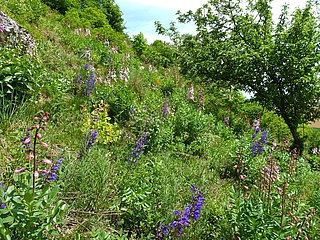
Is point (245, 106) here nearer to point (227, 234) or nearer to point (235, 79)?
point (235, 79)

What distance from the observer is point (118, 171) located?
10.6 ft

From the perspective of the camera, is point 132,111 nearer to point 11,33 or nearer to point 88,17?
point 11,33

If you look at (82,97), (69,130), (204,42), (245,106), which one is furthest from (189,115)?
(245,106)

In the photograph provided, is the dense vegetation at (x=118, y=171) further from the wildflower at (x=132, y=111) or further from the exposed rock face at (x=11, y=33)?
the exposed rock face at (x=11, y=33)

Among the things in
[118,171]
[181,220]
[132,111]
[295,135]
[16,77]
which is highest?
[295,135]

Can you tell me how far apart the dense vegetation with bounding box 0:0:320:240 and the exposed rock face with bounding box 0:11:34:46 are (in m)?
0.25

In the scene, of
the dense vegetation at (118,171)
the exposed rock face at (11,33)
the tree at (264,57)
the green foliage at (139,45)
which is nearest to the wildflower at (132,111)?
the dense vegetation at (118,171)

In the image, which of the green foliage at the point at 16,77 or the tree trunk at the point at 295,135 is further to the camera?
the tree trunk at the point at 295,135

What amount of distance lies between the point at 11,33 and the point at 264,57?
633 centimetres

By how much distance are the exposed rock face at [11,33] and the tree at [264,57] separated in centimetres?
530

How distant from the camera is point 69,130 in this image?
4059 millimetres

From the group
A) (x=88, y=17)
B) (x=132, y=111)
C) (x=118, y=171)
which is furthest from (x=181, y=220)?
(x=88, y=17)

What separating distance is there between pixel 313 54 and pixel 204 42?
332cm

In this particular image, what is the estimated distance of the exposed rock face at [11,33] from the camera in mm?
5098
